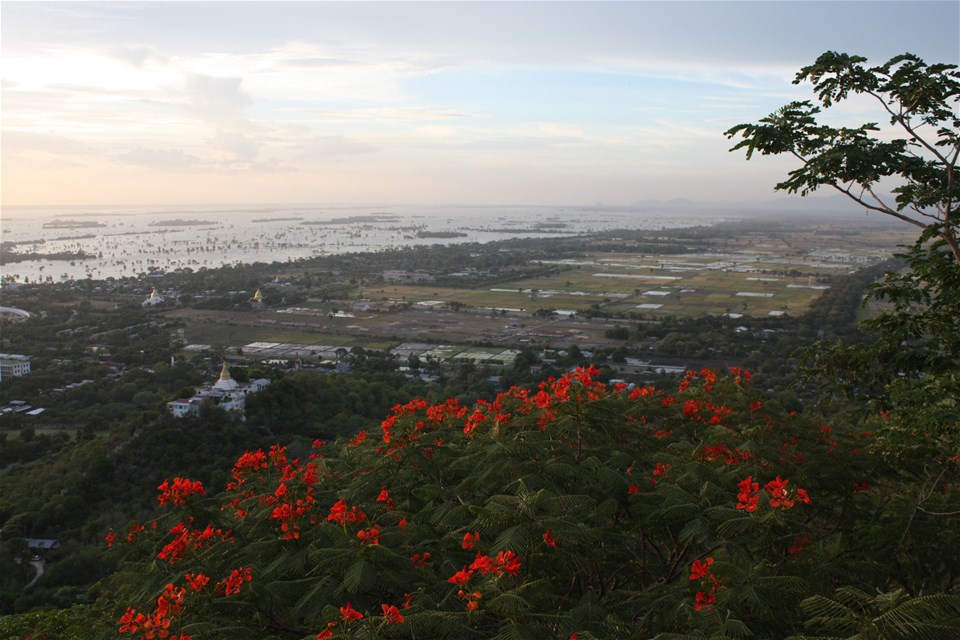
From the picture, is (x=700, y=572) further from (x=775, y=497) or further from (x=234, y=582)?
(x=234, y=582)

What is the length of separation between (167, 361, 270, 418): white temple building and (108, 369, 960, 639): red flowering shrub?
15.1 metres

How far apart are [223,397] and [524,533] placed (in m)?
19.0

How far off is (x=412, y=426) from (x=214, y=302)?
47946 mm


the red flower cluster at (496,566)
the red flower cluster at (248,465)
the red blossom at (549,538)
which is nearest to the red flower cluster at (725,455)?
the red blossom at (549,538)

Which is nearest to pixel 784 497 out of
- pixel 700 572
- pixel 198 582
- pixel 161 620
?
pixel 700 572

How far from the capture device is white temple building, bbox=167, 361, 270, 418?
1998 centimetres

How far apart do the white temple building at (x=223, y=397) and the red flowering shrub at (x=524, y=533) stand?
595 inches

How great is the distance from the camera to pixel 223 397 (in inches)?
830

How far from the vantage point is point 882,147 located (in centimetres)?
578

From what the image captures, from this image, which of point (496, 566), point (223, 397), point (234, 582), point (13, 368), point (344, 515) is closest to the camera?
point (496, 566)

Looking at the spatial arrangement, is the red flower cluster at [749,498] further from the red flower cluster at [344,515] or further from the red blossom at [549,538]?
the red flower cluster at [344,515]

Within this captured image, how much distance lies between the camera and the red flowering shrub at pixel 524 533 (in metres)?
3.66

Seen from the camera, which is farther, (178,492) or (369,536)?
(178,492)

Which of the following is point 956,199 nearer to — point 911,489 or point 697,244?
point 911,489
